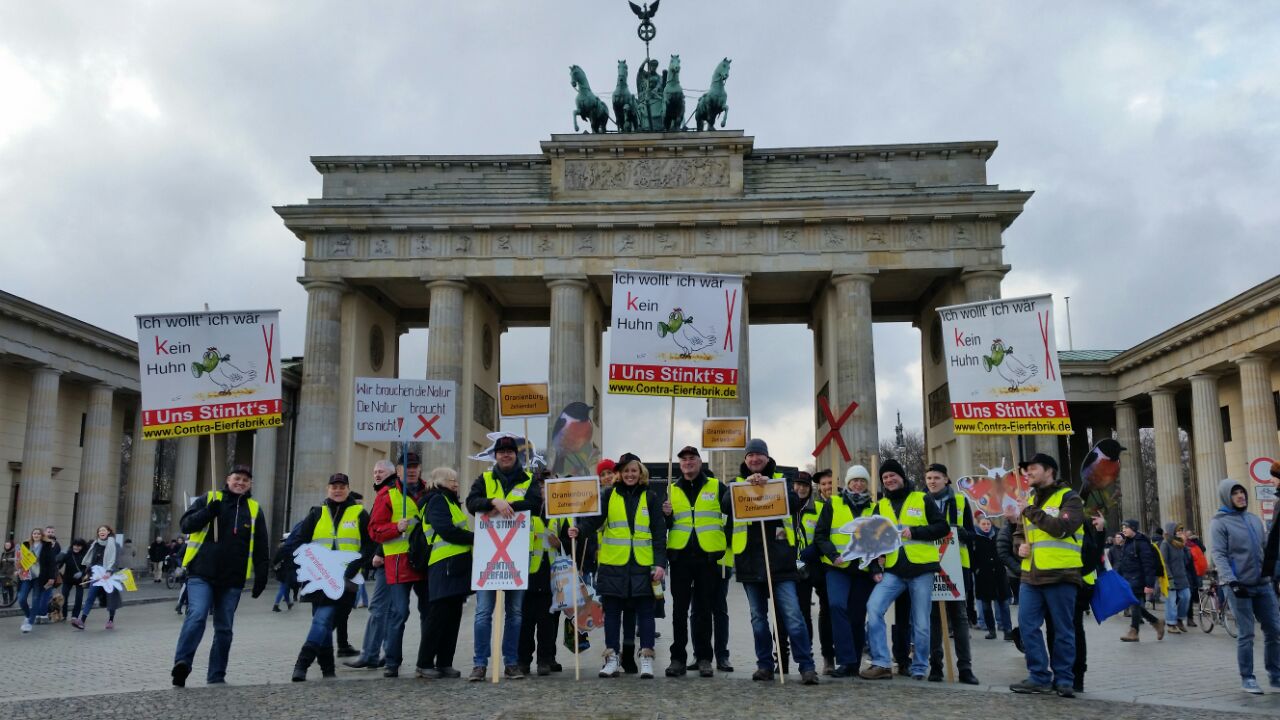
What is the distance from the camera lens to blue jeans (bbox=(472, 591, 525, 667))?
378 inches

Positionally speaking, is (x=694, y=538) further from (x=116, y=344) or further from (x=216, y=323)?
(x=116, y=344)

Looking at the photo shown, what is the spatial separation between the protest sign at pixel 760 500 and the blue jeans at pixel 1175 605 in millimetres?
10015

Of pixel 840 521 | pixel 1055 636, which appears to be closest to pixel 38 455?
pixel 840 521

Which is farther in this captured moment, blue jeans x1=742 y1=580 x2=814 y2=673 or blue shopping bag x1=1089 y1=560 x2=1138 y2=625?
blue jeans x1=742 y1=580 x2=814 y2=673

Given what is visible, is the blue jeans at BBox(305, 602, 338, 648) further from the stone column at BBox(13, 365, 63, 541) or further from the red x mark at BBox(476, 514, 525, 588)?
the stone column at BBox(13, 365, 63, 541)

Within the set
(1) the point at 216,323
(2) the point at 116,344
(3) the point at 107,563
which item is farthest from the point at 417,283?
(1) the point at 216,323

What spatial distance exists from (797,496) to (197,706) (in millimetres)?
5583

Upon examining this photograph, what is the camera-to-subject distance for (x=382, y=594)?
35.8 ft

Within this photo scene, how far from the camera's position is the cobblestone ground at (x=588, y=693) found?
25.1 ft

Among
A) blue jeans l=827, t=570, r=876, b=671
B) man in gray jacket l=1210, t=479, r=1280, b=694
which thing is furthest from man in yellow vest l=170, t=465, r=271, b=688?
man in gray jacket l=1210, t=479, r=1280, b=694

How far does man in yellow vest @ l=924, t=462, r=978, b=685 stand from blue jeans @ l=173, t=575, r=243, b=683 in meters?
6.57

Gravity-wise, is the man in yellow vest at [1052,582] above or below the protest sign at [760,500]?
below

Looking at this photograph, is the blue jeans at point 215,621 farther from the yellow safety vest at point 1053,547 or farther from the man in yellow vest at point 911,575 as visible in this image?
the yellow safety vest at point 1053,547

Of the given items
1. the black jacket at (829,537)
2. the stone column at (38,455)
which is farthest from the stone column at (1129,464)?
the stone column at (38,455)
